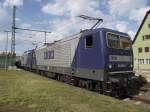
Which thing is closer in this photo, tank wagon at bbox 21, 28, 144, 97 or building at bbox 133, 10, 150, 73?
tank wagon at bbox 21, 28, 144, 97

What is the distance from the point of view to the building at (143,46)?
5491 centimetres

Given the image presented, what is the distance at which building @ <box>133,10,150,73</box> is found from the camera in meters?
54.9

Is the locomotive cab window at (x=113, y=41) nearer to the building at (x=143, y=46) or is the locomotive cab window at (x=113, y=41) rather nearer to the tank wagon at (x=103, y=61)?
the tank wagon at (x=103, y=61)

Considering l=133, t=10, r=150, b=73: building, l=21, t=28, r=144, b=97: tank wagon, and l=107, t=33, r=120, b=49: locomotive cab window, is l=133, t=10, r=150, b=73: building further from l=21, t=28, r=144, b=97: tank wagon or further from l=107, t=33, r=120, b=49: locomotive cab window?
l=107, t=33, r=120, b=49: locomotive cab window

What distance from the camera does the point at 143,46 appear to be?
185 ft

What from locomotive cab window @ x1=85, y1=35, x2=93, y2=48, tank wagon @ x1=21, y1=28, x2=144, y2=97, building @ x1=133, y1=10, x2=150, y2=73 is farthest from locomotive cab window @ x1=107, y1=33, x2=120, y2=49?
building @ x1=133, y1=10, x2=150, y2=73

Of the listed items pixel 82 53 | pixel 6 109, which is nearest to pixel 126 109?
pixel 6 109

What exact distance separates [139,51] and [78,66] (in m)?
43.2

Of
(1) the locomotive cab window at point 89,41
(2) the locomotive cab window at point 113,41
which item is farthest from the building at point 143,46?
(2) the locomotive cab window at point 113,41

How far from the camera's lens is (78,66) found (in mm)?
17078

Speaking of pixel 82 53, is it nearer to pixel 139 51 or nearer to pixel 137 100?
pixel 137 100

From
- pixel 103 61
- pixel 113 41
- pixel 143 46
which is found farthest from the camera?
pixel 143 46

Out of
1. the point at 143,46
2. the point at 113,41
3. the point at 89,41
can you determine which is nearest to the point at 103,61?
the point at 113,41

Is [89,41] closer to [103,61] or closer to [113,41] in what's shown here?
[113,41]
